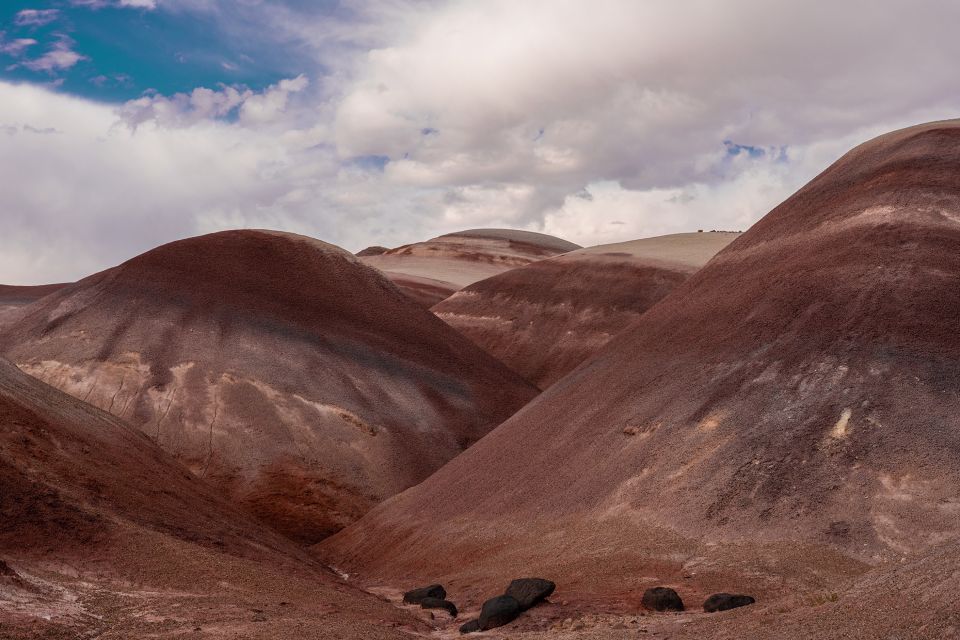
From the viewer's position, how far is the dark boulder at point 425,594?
15.9 meters

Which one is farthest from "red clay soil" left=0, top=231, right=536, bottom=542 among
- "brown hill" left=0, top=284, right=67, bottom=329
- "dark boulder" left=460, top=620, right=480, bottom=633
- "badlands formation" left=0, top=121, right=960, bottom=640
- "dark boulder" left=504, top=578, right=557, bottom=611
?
"brown hill" left=0, top=284, right=67, bottom=329

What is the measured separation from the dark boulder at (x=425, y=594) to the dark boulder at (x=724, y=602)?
4961 millimetres

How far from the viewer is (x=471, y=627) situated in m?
13.1

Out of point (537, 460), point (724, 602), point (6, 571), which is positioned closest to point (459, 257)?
point (537, 460)

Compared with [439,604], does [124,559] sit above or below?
above

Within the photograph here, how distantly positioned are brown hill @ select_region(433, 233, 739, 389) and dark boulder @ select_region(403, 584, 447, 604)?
3336 cm

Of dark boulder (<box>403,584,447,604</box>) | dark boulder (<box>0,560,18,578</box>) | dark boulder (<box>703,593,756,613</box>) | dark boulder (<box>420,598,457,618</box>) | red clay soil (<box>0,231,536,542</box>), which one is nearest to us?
dark boulder (<box>0,560,18,578</box>)

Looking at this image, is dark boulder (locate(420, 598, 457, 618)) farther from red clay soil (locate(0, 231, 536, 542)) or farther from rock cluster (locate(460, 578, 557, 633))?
red clay soil (locate(0, 231, 536, 542))

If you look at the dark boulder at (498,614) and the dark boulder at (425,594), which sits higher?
the dark boulder at (498,614)

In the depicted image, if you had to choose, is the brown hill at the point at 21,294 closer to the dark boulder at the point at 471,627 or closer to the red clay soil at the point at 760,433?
the red clay soil at the point at 760,433

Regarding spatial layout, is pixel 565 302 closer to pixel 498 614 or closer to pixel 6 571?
pixel 498 614

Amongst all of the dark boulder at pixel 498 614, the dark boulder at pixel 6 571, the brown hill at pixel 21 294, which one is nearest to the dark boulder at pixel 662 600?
the dark boulder at pixel 498 614

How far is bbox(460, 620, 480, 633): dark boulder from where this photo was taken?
13.0 meters

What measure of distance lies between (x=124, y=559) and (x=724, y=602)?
8.10 meters
